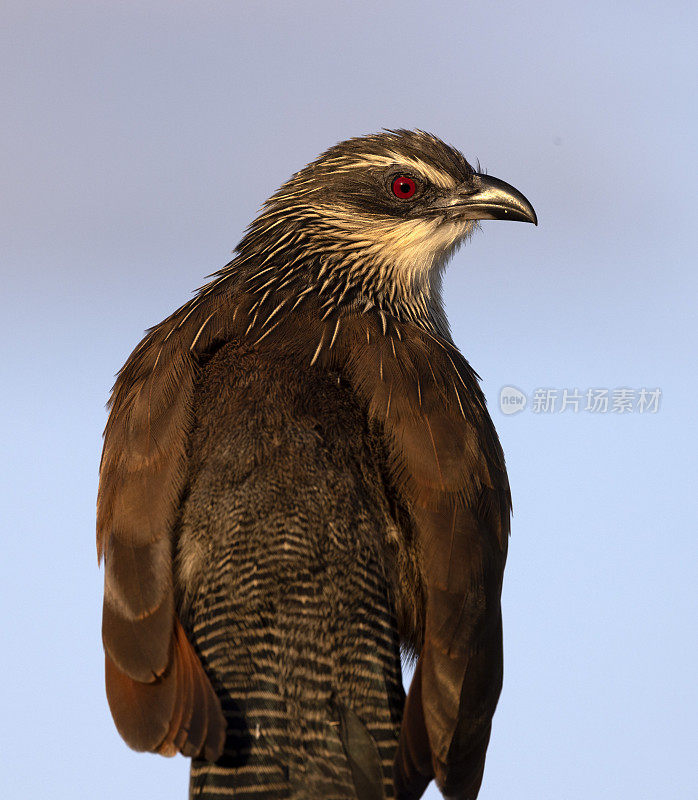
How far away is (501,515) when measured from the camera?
12.7 ft

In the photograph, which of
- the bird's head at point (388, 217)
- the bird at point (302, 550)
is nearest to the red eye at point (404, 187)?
the bird's head at point (388, 217)

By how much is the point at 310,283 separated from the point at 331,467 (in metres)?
1.26

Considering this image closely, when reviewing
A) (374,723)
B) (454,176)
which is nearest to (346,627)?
(374,723)

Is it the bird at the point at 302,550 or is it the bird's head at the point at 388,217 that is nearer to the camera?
the bird at the point at 302,550

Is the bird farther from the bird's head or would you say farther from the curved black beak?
the curved black beak

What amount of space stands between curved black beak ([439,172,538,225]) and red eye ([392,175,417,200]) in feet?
0.52

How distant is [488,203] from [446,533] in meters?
1.91

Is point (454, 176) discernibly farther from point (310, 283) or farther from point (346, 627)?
point (346, 627)

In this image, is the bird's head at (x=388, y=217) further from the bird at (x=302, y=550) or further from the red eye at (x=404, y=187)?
→ the bird at (x=302, y=550)

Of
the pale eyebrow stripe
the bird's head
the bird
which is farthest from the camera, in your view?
the pale eyebrow stripe

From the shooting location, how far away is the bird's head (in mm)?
4602

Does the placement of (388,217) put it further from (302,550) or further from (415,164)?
(302,550)

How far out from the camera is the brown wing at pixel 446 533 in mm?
3234

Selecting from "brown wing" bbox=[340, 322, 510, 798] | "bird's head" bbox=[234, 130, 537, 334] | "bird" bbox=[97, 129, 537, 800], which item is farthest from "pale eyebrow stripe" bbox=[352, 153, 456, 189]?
"brown wing" bbox=[340, 322, 510, 798]
